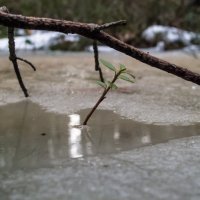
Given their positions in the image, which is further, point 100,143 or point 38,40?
point 38,40

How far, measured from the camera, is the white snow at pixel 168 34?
4.67 meters

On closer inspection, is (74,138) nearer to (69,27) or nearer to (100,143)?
(100,143)

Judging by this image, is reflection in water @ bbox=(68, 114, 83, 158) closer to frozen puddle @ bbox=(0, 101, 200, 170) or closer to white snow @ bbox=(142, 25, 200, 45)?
frozen puddle @ bbox=(0, 101, 200, 170)

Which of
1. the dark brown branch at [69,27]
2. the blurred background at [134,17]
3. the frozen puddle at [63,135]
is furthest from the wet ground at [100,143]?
the blurred background at [134,17]

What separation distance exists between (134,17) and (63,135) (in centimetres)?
386

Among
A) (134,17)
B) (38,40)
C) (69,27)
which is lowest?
(38,40)

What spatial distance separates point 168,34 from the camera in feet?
15.7

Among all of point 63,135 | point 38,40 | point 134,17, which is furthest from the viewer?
point 134,17

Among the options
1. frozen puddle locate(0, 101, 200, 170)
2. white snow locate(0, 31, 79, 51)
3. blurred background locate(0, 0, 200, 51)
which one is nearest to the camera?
frozen puddle locate(0, 101, 200, 170)

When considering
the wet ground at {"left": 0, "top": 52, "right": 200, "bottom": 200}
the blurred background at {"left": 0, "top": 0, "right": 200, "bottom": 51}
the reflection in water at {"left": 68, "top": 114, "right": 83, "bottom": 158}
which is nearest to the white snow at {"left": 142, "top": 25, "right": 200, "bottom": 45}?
the blurred background at {"left": 0, "top": 0, "right": 200, "bottom": 51}

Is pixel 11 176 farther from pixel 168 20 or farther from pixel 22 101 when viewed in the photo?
pixel 168 20

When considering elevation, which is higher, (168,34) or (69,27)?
(69,27)

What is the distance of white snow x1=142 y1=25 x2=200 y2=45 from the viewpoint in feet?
15.3

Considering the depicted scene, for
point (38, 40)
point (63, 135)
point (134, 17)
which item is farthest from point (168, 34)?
point (63, 135)
